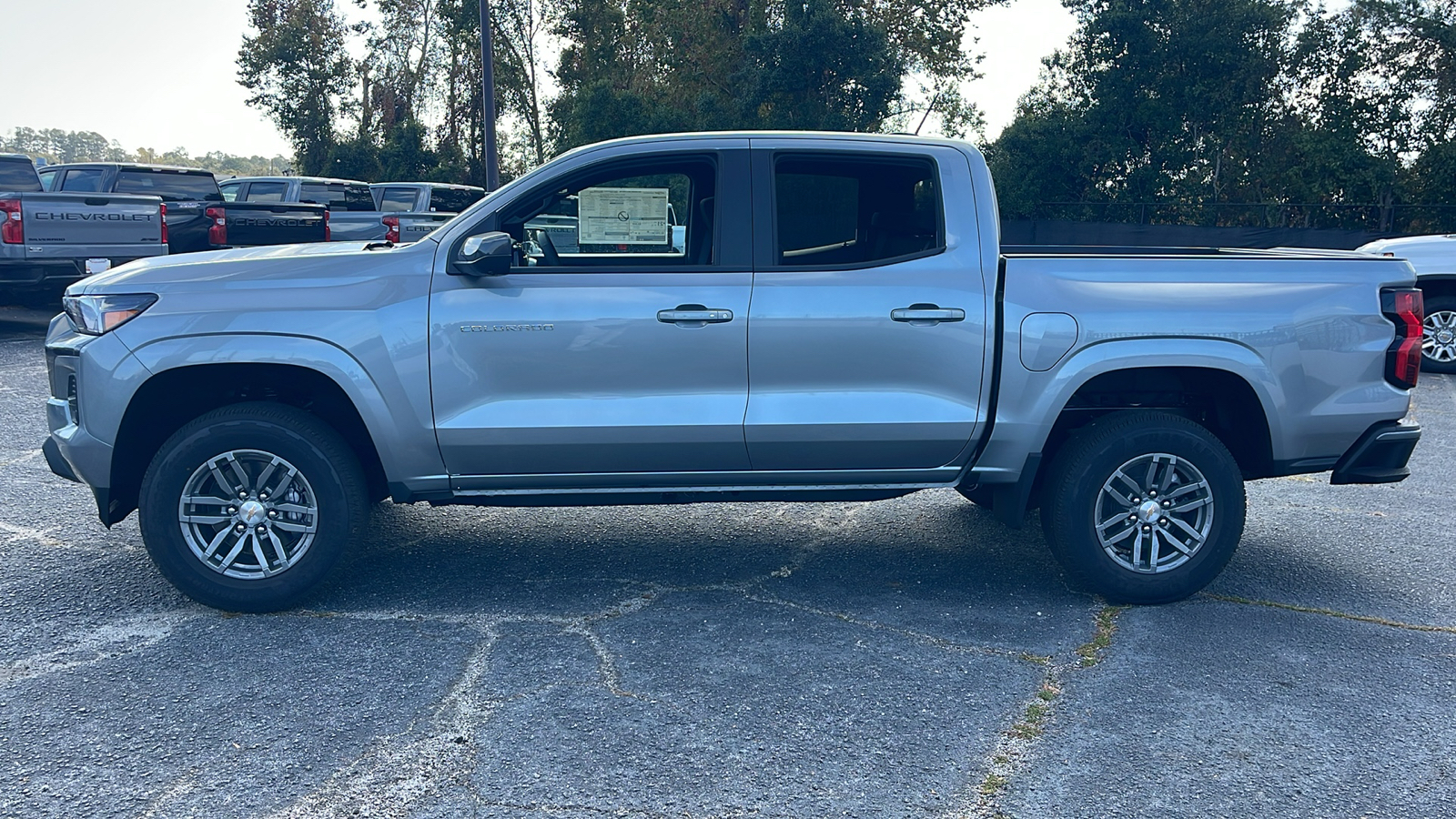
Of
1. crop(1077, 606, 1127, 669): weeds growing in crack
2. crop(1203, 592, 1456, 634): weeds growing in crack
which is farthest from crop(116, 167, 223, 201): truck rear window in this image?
crop(1203, 592, 1456, 634): weeds growing in crack

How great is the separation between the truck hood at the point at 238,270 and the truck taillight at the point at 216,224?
1150cm

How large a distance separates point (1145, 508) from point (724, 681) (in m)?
1.96

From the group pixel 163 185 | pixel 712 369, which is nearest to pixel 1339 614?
pixel 712 369

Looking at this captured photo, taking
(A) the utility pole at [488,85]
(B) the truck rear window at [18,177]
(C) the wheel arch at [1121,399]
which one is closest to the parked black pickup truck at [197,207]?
(B) the truck rear window at [18,177]

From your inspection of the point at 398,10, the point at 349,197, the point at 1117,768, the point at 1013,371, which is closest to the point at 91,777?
the point at 1117,768

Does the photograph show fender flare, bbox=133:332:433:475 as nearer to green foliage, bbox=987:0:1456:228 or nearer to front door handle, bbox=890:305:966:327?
front door handle, bbox=890:305:966:327

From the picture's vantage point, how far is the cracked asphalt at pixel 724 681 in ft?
10.8

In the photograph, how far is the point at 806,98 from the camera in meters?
32.8

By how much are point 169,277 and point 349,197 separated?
16734 mm

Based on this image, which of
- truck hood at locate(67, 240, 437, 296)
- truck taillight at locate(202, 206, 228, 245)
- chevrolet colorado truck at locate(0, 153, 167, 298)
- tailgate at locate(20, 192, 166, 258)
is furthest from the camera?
truck taillight at locate(202, 206, 228, 245)

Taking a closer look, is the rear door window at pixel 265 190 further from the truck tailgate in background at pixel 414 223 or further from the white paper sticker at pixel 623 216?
the white paper sticker at pixel 623 216

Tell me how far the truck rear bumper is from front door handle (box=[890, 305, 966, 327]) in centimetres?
174

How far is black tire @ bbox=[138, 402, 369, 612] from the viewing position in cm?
452

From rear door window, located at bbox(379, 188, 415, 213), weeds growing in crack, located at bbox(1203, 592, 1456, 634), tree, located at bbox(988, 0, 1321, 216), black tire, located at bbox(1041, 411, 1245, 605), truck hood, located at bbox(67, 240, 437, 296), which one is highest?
tree, located at bbox(988, 0, 1321, 216)
